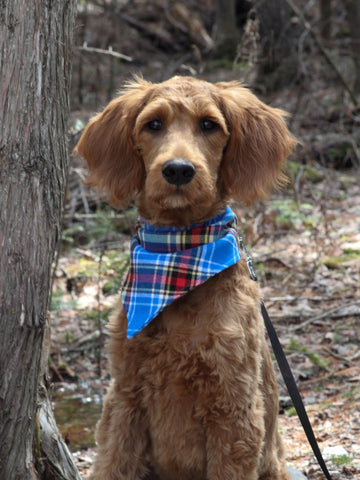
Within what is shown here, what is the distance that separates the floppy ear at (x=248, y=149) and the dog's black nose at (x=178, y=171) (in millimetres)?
419

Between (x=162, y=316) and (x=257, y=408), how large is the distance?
23.5 inches

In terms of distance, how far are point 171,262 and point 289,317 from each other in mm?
3293

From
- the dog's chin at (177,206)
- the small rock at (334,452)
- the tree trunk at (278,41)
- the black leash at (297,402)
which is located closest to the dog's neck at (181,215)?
the dog's chin at (177,206)

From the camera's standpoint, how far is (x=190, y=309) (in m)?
2.71

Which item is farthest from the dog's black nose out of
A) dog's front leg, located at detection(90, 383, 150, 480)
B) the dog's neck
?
dog's front leg, located at detection(90, 383, 150, 480)

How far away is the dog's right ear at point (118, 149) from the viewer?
298 cm

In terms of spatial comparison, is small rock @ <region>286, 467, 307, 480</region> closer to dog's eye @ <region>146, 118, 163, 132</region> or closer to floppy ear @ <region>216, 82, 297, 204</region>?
floppy ear @ <region>216, 82, 297, 204</region>

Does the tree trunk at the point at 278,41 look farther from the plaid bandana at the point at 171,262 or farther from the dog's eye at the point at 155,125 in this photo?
the plaid bandana at the point at 171,262

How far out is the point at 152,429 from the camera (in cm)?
271

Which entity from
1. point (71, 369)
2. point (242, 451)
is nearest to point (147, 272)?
point (242, 451)

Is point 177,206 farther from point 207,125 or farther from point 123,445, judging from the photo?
point 123,445

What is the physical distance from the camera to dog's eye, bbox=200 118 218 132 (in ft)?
9.35

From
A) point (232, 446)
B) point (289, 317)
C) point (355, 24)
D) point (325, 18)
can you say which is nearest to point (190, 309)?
point (232, 446)

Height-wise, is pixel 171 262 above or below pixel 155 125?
below
